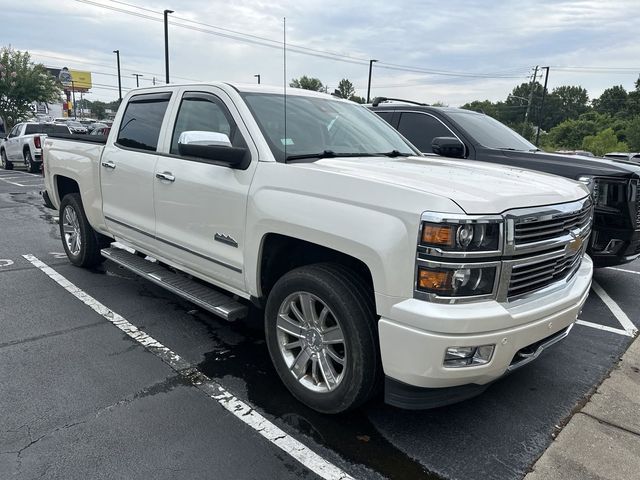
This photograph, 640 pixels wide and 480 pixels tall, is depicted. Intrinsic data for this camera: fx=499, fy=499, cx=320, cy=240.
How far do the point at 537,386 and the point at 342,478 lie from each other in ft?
5.78

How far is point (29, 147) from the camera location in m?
17.9

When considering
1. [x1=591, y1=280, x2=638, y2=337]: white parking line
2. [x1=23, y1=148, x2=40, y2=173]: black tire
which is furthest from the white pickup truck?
[x1=23, y1=148, x2=40, y2=173]: black tire

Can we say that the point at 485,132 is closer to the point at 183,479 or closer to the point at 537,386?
the point at 537,386

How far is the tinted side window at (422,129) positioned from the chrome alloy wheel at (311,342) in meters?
4.10

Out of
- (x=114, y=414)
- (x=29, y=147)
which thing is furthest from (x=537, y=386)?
(x=29, y=147)

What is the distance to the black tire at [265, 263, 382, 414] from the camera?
267 cm

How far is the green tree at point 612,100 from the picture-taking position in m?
79.1

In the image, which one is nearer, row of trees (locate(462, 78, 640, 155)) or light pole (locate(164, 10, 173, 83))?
light pole (locate(164, 10, 173, 83))

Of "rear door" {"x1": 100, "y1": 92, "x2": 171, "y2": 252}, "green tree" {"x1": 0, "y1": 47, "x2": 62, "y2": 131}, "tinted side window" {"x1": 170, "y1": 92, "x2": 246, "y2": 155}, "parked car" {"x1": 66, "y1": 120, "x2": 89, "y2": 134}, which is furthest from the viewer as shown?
"green tree" {"x1": 0, "y1": 47, "x2": 62, "y2": 131}

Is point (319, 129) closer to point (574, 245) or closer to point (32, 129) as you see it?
point (574, 245)

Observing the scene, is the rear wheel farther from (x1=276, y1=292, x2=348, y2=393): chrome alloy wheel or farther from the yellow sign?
the yellow sign

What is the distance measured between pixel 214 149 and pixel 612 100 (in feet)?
308

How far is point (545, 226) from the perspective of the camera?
268cm

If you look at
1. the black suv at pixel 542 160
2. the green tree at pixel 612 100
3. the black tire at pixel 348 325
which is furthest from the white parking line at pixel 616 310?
the green tree at pixel 612 100
